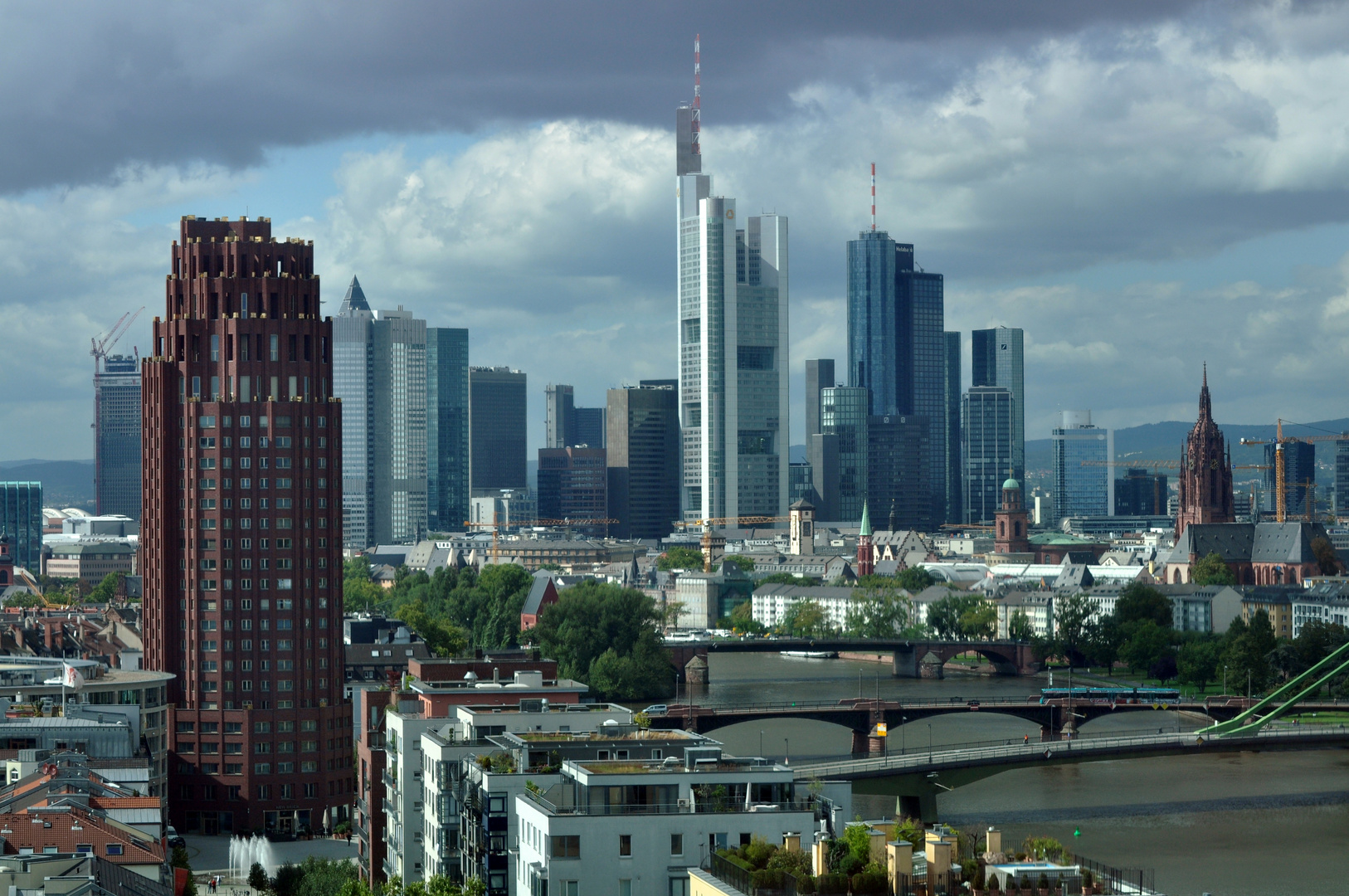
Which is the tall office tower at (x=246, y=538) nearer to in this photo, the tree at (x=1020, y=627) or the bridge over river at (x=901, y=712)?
the bridge over river at (x=901, y=712)

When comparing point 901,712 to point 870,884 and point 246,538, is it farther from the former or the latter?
point 870,884

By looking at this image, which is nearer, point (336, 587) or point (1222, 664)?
point (336, 587)

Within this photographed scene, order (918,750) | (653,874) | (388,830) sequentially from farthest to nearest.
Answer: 1. (918,750)
2. (388,830)
3. (653,874)

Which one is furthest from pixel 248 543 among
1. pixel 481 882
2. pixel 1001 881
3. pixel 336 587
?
pixel 1001 881

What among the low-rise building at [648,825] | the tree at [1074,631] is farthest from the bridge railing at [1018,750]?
the tree at [1074,631]

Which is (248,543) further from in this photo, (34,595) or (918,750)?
(34,595)

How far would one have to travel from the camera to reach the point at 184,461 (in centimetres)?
9056

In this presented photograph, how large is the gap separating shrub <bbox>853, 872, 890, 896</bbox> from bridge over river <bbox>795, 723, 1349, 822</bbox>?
48378mm

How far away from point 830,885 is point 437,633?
106383mm

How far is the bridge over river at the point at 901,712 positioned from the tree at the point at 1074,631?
3970 cm

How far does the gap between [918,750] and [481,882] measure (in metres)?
56.7

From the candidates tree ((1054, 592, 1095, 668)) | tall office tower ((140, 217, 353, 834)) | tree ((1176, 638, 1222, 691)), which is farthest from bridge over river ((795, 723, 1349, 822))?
tree ((1054, 592, 1095, 668))

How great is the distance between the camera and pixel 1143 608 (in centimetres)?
17488

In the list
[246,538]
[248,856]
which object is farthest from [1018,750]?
[248,856]
